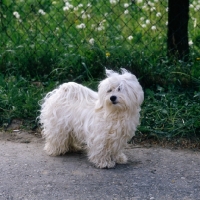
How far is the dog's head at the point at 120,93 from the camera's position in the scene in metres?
4.64

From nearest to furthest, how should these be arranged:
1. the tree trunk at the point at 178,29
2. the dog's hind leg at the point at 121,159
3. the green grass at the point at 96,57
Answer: the dog's hind leg at the point at 121,159 → the green grass at the point at 96,57 → the tree trunk at the point at 178,29

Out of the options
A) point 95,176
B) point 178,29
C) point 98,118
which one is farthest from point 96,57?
point 95,176

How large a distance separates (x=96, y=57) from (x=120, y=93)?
6.42 ft

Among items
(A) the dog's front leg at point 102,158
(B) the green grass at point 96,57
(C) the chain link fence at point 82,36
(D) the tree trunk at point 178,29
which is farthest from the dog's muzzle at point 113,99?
(D) the tree trunk at point 178,29

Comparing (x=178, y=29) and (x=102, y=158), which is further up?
(x=178, y=29)

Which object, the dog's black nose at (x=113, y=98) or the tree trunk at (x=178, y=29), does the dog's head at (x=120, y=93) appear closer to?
the dog's black nose at (x=113, y=98)

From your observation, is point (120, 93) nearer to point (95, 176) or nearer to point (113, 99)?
point (113, 99)

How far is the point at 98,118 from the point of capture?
4.82 meters

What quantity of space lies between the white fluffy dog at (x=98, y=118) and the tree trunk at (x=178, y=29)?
5.92ft

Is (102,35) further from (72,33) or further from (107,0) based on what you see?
(107,0)

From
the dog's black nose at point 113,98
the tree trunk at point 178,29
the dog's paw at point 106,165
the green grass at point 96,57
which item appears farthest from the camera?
the tree trunk at point 178,29

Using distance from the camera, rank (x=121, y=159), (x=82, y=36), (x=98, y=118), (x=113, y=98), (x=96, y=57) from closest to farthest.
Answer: (x=113, y=98), (x=98, y=118), (x=121, y=159), (x=96, y=57), (x=82, y=36)

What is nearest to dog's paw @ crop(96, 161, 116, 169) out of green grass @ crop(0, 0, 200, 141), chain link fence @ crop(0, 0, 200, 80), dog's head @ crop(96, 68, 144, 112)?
dog's head @ crop(96, 68, 144, 112)

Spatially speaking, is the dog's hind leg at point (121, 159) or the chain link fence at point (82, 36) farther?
the chain link fence at point (82, 36)
